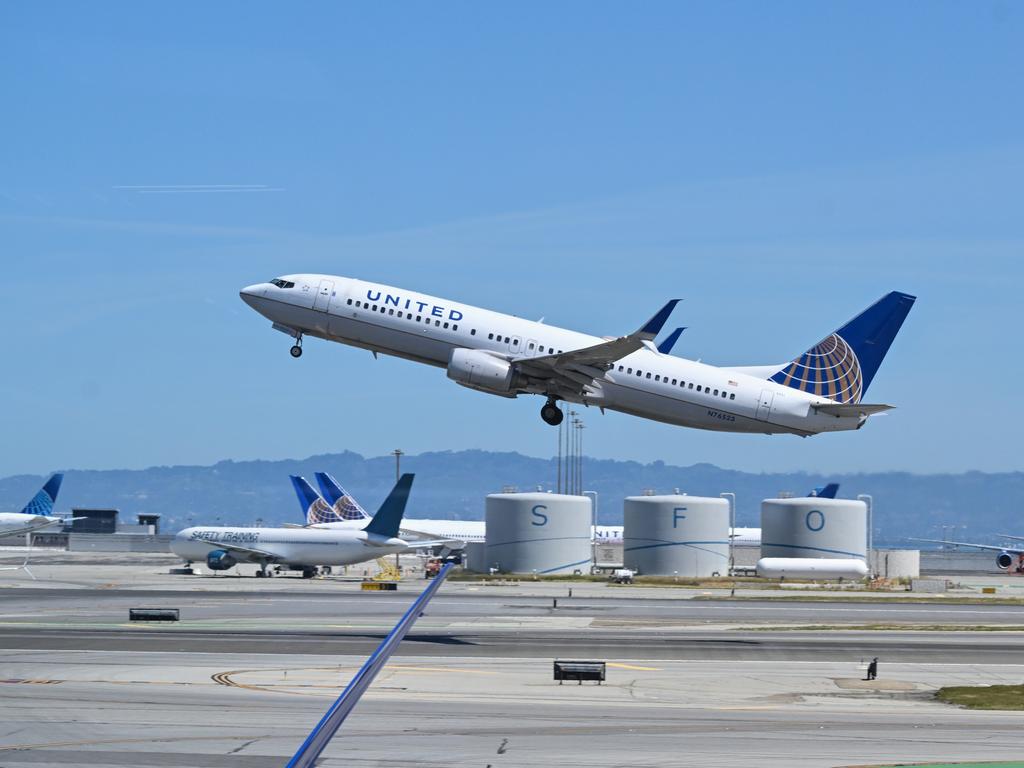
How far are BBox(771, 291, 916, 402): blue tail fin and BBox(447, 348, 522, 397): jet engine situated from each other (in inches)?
630

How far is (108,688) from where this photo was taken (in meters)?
35.2

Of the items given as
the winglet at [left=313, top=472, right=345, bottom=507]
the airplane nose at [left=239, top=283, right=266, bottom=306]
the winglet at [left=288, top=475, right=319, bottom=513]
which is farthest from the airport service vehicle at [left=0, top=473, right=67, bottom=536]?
the airplane nose at [left=239, top=283, right=266, bottom=306]

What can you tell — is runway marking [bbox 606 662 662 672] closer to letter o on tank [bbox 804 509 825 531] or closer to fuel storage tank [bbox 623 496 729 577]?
fuel storage tank [bbox 623 496 729 577]

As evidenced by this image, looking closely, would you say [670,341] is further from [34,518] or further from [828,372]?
[34,518]

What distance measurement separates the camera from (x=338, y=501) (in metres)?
142

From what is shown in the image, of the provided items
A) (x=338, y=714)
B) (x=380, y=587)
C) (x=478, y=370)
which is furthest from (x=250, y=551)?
(x=338, y=714)

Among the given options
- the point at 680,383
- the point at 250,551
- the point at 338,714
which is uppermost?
the point at 680,383

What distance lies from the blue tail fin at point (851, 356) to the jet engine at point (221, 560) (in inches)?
2056

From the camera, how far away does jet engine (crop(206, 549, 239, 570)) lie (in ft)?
336

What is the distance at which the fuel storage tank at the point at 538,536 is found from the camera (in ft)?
366

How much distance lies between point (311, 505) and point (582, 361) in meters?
84.5

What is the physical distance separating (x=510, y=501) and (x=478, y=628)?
56.5m

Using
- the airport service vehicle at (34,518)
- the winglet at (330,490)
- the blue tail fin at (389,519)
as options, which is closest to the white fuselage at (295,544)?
the blue tail fin at (389,519)

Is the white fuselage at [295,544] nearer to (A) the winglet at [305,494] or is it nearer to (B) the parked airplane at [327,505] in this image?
(B) the parked airplane at [327,505]
